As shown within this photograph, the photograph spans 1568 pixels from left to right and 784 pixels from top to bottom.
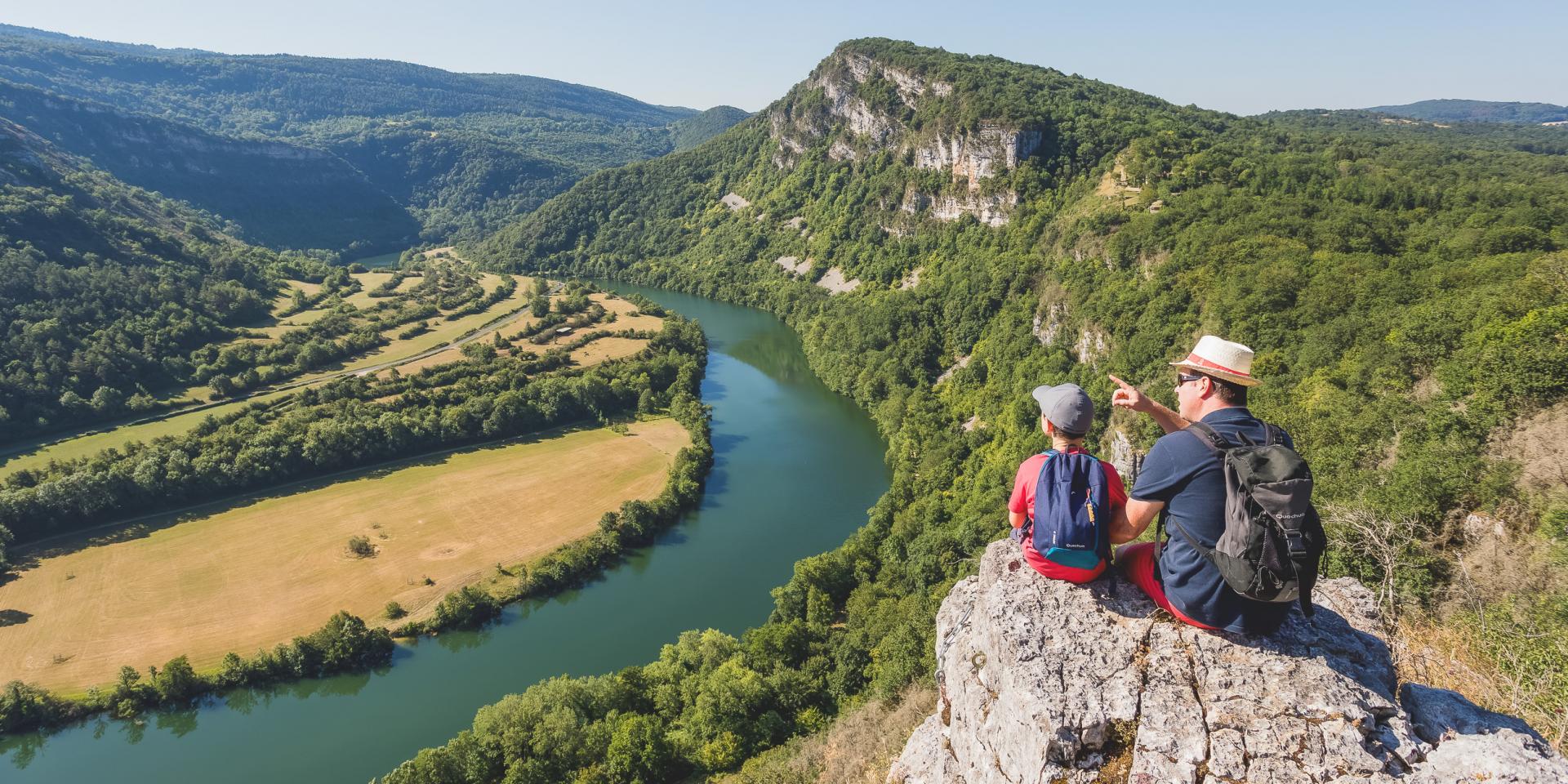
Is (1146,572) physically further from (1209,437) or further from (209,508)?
(209,508)

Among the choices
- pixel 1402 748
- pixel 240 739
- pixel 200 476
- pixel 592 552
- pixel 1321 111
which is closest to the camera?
pixel 1402 748

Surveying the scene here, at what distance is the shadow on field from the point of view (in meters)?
40.9

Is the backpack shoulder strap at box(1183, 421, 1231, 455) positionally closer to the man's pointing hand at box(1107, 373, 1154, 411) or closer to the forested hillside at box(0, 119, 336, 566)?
the man's pointing hand at box(1107, 373, 1154, 411)

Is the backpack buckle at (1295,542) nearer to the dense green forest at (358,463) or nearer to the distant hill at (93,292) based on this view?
the dense green forest at (358,463)

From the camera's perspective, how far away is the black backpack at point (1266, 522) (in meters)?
4.57

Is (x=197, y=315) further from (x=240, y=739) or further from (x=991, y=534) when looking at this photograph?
(x=991, y=534)

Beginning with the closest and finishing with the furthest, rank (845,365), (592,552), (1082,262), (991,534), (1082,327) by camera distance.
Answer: (991,534), (592,552), (1082,327), (1082,262), (845,365)

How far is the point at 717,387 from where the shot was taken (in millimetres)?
73625

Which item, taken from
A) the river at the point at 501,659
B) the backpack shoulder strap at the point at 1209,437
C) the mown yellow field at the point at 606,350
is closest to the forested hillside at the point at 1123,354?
the river at the point at 501,659

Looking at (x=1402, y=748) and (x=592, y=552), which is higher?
(x=1402, y=748)

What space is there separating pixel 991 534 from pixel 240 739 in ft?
116

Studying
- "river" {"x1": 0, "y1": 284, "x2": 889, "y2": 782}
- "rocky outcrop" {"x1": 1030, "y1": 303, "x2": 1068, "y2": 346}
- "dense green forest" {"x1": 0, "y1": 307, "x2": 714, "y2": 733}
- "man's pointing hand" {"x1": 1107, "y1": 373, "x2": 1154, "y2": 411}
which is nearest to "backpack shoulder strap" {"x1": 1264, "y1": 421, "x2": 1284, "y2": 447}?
"man's pointing hand" {"x1": 1107, "y1": 373, "x2": 1154, "y2": 411}

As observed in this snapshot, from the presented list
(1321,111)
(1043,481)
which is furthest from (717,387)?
(1321,111)

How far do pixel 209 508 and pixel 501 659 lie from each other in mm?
29430
